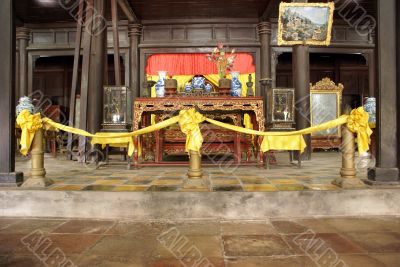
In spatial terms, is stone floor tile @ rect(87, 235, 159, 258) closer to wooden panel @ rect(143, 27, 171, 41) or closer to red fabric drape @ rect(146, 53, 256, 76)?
red fabric drape @ rect(146, 53, 256, 76)

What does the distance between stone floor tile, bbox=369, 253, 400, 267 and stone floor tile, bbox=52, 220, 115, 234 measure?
74.1 inches

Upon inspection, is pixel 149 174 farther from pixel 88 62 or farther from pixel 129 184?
pixel 88 62

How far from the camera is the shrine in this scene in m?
2.96

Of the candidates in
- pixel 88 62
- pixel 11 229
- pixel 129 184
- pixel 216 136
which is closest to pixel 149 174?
pixel 129 184

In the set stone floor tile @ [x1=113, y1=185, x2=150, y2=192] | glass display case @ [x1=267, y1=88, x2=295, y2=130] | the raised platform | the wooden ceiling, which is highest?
the wooden ceiling

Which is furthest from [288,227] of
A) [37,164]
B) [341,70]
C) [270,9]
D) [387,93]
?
[341,70]

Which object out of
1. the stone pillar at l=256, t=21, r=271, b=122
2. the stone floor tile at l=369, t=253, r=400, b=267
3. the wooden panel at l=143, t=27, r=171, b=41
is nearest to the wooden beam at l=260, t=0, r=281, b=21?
the stone pillar at l=256, t=21, r=271, b=122

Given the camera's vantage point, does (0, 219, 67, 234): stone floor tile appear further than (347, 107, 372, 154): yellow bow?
No

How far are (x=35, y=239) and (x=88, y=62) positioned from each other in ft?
12.6

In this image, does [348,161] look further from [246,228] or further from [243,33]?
[243,33]

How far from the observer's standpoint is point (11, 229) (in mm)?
2574

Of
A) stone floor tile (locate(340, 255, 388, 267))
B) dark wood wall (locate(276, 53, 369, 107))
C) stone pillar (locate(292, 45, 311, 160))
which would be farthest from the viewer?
dark wood wall (locate(276, 53, 369, 107))

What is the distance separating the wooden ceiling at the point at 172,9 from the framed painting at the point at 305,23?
2382mm

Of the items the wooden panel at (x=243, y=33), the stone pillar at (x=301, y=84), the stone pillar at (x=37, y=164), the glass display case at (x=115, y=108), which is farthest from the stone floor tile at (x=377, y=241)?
the wooden panel at (x=243, y=33)
